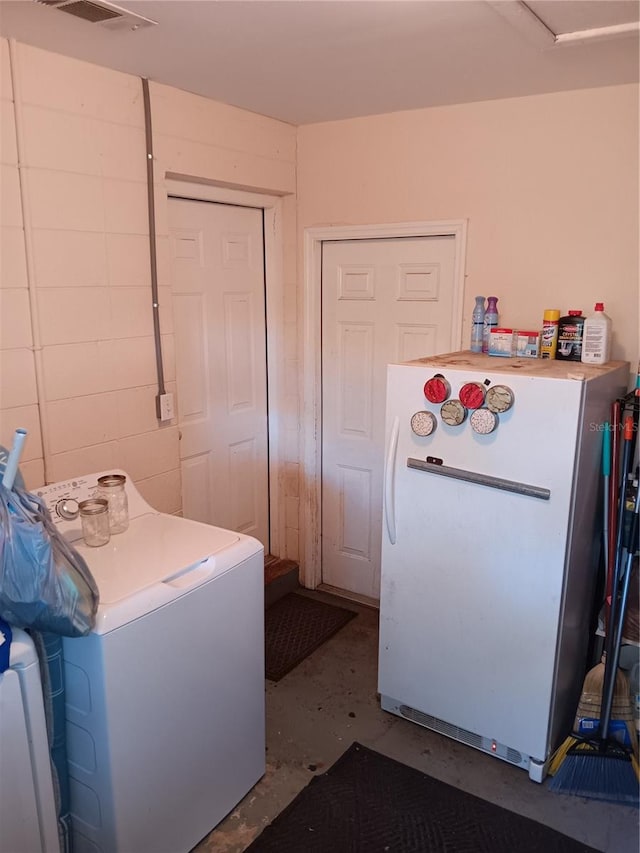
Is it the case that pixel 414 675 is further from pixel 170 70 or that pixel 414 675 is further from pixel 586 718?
pixel 170 70

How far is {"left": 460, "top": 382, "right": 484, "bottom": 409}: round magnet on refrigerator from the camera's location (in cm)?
211

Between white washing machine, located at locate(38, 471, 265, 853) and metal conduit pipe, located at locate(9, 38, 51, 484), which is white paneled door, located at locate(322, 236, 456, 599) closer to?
white washing machine, located at locate(38, 471, 265, 853)

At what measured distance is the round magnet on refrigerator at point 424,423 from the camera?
2.24 m

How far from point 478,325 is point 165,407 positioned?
4.28 ft

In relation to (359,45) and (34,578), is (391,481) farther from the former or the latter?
(359,45)

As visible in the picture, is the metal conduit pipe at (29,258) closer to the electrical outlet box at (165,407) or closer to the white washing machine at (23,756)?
the electrical outlet box at (165,407)

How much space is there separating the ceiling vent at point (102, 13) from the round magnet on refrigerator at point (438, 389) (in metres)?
1.33

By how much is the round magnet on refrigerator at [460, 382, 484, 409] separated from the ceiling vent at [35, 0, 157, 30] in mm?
1395

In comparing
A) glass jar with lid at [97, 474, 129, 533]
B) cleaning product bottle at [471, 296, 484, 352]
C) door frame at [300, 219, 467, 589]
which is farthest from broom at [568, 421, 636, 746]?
glass jar with lid at [97, 474, 129, 533]

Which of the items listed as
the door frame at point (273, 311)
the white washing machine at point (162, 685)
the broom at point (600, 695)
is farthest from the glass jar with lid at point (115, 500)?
the broom at point (600, 695)

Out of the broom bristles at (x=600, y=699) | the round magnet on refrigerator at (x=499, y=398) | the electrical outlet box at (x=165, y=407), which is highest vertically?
the round magnet on refrigerator at (x=499, y=398)

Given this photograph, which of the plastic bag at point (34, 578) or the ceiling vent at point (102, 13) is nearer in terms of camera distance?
the plastic bag at point (34, 578)

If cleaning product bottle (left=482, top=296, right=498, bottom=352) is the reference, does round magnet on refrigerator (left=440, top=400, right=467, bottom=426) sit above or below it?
below

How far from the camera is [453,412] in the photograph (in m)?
2.17
